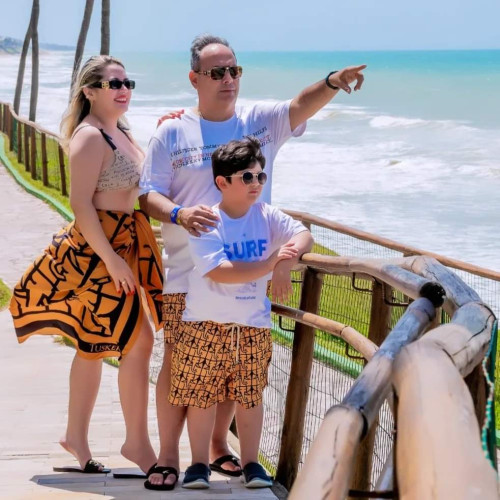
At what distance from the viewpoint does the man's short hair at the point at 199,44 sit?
4004 millimetres

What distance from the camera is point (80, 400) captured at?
14.1ft

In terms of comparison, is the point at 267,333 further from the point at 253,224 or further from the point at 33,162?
the point at 33,162

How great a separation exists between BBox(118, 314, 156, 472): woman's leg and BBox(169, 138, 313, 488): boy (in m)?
0.30

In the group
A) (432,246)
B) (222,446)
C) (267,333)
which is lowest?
(432,246)

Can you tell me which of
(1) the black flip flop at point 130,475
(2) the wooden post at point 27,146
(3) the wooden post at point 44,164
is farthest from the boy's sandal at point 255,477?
(2) the wooden post at point 27,146

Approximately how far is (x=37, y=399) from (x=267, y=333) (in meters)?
2.42

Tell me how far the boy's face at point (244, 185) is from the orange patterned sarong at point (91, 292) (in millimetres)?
534

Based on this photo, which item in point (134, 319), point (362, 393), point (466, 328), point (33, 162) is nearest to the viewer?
point (362, 393)

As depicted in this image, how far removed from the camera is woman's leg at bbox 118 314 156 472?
4.20 m

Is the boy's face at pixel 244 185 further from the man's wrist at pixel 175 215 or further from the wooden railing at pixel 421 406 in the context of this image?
the wooden railing at pixel 421 406

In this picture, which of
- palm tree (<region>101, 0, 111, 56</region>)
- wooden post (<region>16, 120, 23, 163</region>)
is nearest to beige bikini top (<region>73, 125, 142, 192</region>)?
wooden post (<region>16, 120, 23, 163</region>)

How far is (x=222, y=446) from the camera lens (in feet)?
14.1

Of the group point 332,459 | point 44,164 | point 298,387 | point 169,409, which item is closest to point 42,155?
point 44,164

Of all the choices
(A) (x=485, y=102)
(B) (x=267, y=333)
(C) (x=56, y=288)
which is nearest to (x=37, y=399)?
(C) (x=56, y=288)
